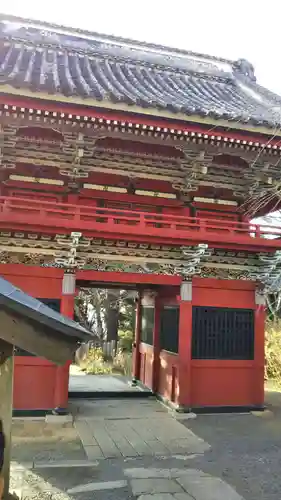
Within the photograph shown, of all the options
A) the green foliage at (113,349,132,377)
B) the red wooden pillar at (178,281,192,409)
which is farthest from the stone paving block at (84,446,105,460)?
the green foliage at (113,349,132,377)

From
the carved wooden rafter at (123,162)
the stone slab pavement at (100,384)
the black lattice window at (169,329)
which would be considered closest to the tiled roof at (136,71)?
the carved wooden rafter at (123,162)

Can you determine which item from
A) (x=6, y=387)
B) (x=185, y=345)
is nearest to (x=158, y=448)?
(x=185, y=345)

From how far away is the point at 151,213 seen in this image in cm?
984

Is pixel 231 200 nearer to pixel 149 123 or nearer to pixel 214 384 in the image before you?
pixel 149 123

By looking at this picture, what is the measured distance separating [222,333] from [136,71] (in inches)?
351

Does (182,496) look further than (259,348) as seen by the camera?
No

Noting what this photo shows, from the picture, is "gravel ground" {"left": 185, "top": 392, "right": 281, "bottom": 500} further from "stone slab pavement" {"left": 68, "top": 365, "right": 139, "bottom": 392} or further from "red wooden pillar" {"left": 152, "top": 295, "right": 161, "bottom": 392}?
"stone slab pavement" {"left": 68, "top": 365, "right": 139, "bottom": 392}

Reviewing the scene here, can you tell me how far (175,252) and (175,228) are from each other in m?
0.58

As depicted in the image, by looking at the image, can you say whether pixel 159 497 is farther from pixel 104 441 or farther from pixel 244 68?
pixel 244 68

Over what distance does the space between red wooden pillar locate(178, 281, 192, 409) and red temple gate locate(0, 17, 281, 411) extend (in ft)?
0.08

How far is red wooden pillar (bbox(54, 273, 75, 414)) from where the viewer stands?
9.25 m

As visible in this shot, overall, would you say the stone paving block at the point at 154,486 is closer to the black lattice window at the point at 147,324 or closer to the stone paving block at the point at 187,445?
the stone paving block at the point at 187,445

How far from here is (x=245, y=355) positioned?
35.2 ft

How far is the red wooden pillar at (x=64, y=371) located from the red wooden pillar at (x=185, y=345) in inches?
104
